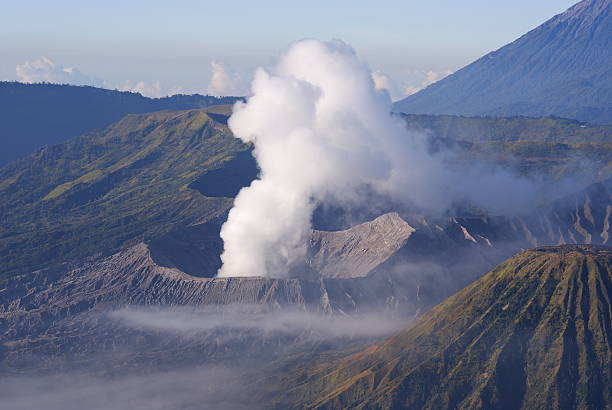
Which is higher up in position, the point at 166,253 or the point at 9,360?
the point at 166,253

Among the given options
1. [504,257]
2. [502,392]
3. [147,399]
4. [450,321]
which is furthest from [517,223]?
[147,399]

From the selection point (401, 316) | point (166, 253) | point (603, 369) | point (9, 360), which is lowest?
point (603, 369)

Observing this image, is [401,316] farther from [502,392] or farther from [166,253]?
[166,253]

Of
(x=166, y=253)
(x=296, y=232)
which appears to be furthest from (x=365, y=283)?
(x=166, y=253)

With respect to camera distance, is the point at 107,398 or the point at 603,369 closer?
the point at 603,369

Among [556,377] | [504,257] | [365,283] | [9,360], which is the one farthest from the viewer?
[504,257]

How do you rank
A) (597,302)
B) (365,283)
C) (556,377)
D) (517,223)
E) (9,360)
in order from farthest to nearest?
(517,223), (365,283), (9,360), (597,302), (556,377)

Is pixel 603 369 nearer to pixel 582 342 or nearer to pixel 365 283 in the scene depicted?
pixel 582 342
